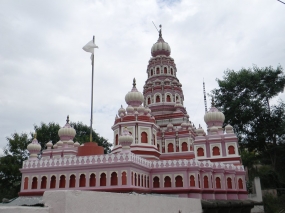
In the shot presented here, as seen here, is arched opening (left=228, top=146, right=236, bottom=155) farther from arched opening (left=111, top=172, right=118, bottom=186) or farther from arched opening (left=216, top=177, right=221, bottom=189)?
arched opening (left=111, top=172, right=118, bottom=186)

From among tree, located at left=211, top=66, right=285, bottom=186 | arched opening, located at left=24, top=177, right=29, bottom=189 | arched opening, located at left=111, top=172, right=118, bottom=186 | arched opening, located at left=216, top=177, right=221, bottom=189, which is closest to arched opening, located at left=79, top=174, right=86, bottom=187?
arched opening, located at left=111, top=172, right=118, bottom=186

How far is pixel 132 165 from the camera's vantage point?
63.8ft

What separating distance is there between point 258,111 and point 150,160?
16.7 meters

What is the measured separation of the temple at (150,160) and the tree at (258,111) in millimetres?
7059

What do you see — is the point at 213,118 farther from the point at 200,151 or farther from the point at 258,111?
the point at 258,111

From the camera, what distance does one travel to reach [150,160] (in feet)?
80.9

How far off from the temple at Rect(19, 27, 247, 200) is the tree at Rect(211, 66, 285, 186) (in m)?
7.06

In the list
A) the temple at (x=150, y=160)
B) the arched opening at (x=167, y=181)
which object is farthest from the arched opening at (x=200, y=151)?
the arched opening at (x=167, y=181)

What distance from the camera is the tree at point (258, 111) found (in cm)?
3378

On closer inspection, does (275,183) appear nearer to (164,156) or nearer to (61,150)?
(164,156)

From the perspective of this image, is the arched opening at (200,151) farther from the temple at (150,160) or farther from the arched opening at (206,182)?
the arched opening at (206,182)

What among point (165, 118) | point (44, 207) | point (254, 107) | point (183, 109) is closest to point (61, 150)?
point (165, 118)

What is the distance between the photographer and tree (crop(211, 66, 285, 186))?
1330 inches

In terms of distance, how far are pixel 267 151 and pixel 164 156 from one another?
1368 centimetres
